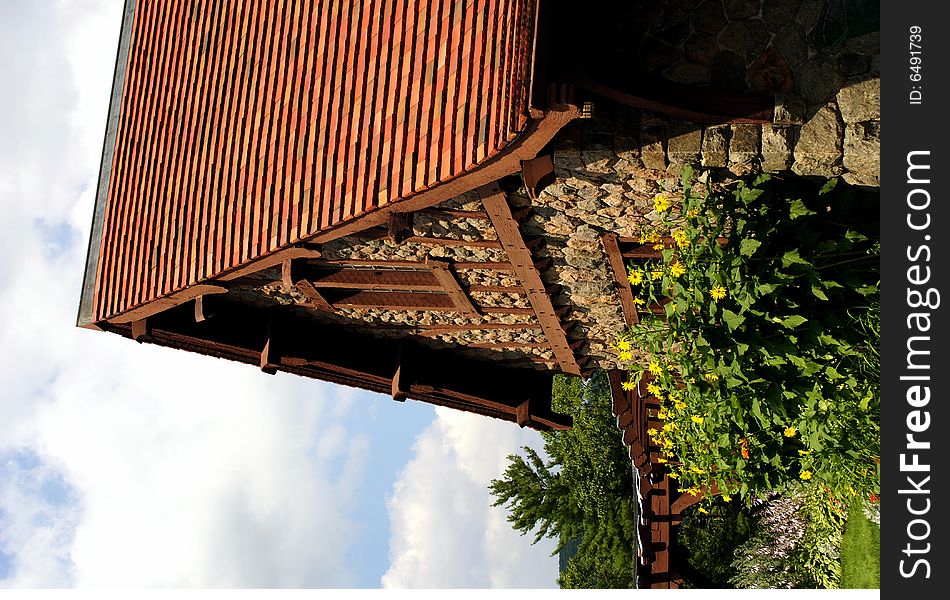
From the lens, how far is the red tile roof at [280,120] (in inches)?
197

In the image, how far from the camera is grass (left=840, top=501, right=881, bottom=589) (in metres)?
12.3

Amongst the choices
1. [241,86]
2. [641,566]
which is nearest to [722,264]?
[241,86]

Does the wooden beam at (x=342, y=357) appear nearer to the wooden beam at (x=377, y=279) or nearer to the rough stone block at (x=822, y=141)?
the wooden beam at (x=377, y=279)

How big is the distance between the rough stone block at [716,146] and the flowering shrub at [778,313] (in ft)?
0.68

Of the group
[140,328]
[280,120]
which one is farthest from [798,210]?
[140,328]

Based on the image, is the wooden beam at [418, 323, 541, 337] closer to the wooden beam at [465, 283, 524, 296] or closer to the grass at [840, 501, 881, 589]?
the wooden beam at [465, 283, 524, 296]

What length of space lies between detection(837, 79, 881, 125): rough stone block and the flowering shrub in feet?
1.63

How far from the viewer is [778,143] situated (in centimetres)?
519

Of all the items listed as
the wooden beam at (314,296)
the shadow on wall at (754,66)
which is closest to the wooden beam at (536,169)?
the shadow on wall at (754,66)

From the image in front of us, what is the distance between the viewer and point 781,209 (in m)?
5.43
